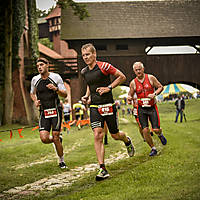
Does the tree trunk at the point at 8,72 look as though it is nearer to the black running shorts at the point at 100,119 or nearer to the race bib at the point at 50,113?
the race bib at the point at 50,113

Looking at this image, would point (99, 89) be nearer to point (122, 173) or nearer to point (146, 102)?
point (122, 173)

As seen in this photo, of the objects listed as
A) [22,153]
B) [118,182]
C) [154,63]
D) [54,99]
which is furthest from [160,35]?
[118,182]

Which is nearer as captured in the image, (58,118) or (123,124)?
(58,118)

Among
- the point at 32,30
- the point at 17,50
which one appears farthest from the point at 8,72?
the point at 32,30

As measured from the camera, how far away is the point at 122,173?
18.3ft

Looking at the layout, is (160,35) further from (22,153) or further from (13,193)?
(13,193)

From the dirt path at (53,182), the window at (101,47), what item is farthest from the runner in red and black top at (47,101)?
the window at (101,47)

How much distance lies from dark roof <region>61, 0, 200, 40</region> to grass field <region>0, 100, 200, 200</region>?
48.3 ft

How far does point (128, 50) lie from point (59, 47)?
23474 millimetres

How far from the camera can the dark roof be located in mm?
23906

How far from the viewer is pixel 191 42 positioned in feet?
84.9

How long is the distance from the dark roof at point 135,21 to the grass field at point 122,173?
14720 mm

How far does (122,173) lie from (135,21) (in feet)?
70.2

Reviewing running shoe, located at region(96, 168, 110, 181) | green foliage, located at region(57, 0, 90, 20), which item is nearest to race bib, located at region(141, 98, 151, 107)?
running shoe, located at region(96, 168, 110, 181)
